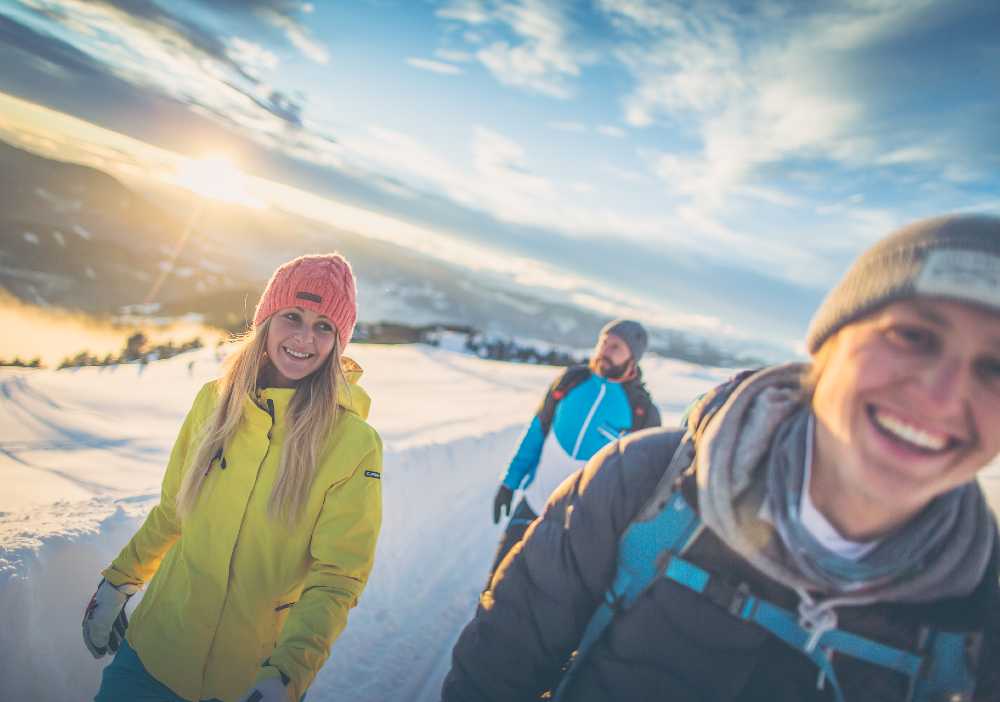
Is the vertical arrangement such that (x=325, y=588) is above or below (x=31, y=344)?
above

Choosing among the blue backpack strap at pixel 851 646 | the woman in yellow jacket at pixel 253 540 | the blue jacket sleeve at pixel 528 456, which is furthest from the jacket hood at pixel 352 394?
the blue jacket sleeve at pixel 528 456

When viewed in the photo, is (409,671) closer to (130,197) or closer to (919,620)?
(919,620)

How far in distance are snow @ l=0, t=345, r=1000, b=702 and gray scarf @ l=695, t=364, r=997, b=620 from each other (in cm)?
298

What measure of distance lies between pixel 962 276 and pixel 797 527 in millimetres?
688

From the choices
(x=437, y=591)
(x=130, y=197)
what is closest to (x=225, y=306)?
(x=130, y=197)

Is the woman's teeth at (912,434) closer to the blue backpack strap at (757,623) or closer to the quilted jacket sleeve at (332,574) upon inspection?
the blue backpack strap at (757,623)

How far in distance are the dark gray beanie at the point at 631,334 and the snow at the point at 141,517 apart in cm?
275

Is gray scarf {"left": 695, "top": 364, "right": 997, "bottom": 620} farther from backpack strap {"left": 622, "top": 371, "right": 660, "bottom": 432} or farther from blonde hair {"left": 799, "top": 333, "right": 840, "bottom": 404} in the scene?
backpack strap {"left": 622, "top": 371, "right": 660, "bottom": 432}

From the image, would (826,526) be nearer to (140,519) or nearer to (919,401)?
(919,401)

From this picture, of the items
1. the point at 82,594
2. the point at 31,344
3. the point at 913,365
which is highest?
the point at 913,365

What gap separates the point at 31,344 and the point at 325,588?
12288 millimetres

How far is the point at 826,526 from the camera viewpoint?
1135mm

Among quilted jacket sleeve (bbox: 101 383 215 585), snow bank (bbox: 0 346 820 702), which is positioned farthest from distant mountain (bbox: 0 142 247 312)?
quilted jacket sleeve (bbox: 101 383 215 585)

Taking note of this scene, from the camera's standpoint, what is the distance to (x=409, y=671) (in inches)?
129
